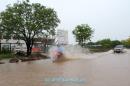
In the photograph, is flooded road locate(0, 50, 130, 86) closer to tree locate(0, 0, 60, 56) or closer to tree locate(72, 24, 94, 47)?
tree locate(0, 0, 60, 56)

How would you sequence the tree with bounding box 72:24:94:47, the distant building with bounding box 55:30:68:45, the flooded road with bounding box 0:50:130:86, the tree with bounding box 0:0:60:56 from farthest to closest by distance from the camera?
the tree with bounding box 72:24:94:47 < the distant building with bounding box 55:30:68:45 < the tree with bounding box 0:0:60:56 < the flooded road with bounding box 0:50:130:86

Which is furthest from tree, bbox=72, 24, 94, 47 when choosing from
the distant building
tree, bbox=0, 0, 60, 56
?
tree, bbox=0, 0, 60, 56

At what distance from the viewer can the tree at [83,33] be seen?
82963 mm

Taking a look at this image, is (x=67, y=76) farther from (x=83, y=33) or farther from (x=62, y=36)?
(x=83, y=33)

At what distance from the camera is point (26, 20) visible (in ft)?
135

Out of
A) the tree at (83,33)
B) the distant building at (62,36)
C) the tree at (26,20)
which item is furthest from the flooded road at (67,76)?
the tree at (83,33)

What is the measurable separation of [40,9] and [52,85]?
99.8 feet

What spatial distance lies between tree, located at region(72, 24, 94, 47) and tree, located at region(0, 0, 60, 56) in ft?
135

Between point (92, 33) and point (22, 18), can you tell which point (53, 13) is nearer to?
point (22, 18)

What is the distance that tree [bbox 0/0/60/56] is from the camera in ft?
133

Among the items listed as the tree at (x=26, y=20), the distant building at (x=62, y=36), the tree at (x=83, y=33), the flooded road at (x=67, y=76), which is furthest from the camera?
the tree at (x=83, y=33)

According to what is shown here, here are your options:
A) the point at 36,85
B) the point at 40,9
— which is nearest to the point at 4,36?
the point at 40,9

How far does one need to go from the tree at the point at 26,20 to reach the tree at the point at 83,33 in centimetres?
4105

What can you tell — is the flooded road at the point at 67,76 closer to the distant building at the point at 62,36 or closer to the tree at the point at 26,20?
the tree at the point at 26,20
